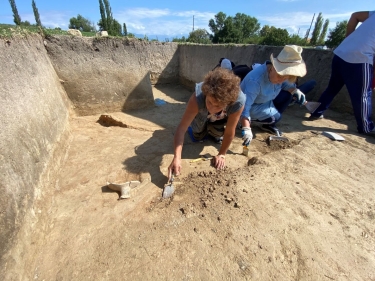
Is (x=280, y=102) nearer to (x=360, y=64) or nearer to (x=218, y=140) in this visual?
(x=360, y=64)

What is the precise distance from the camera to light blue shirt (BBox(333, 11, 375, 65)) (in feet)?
8.32

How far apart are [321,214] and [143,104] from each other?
343cm

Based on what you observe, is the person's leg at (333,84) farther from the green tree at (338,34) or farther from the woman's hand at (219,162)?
the green tree at (338,34)

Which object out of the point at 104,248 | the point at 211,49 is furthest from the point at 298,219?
the point at 211,49

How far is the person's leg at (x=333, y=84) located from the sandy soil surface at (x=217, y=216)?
27.6 inches

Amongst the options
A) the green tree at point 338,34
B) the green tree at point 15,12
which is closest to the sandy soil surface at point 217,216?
the green tree at point 338,34

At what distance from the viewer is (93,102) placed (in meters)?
3.72

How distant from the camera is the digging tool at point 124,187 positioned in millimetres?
1876

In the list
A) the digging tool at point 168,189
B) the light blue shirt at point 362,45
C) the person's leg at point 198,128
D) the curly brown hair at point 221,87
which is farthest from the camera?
the light blue shirt at point 362,45

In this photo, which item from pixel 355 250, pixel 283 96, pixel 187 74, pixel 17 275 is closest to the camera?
pixel 17 275

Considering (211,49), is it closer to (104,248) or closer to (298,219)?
(298,219)

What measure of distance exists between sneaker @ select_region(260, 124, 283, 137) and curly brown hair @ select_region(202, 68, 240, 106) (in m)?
1.49

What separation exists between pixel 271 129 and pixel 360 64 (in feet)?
4.16

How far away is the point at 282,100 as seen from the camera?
10.0ft
